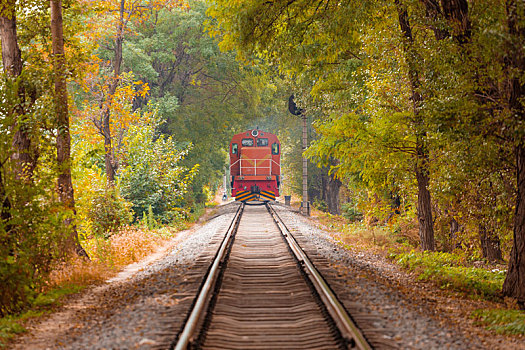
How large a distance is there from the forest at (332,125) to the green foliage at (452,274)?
0.59m

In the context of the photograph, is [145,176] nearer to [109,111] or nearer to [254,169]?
[109,111]

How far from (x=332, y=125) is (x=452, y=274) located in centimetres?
624

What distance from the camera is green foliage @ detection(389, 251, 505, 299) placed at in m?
9.42

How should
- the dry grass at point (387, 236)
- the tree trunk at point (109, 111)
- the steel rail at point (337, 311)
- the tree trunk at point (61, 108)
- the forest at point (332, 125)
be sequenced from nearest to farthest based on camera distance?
the steel rail at point (337, 311)
the forest at point (332, 125)
the tree trunk at point (61, 108)
the dry grass at point (387, 236)
the tree trunk at point (109, 111)

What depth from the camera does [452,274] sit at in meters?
10.2

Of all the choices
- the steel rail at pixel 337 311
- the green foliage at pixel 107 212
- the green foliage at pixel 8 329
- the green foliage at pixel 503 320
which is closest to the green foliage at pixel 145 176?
the green foliage at pixel 107 212

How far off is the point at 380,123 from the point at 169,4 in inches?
742

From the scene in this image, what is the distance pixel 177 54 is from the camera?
3116 centimetres

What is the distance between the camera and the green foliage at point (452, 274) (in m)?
9.42

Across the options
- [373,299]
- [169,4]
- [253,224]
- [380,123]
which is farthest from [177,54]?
[373,299]

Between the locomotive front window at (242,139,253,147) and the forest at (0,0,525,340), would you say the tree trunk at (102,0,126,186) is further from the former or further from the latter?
the locomotive front window at (242,139,253,147)

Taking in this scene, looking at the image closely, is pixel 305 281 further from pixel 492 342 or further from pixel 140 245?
pixel 140 245

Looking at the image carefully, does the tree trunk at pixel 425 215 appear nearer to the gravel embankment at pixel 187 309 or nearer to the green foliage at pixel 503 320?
the gravel embankment at pixel 187 309

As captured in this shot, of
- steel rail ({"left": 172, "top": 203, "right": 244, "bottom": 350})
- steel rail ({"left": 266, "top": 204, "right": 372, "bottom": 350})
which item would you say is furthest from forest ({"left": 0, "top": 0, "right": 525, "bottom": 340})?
steel rail ({"left": 266, "top": 204, "right": 372, "bottom": 350})
